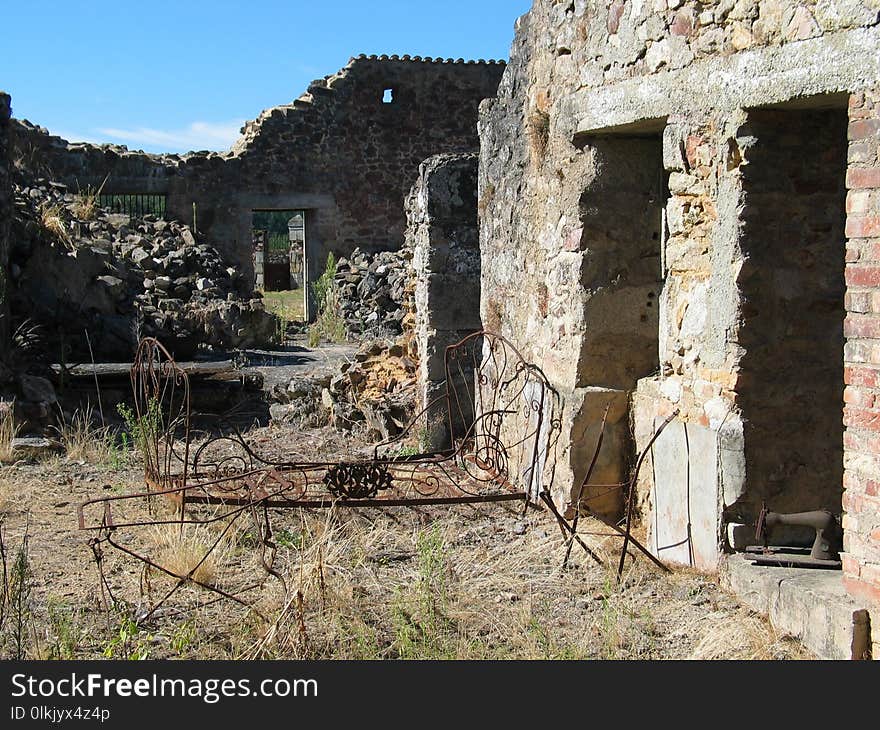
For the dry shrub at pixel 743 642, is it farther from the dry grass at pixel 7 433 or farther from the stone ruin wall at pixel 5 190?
the stone ruin wall at pixel 5 190

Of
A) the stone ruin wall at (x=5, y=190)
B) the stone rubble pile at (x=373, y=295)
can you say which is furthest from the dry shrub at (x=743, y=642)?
the stone rubble pile at (x=373, y=295)

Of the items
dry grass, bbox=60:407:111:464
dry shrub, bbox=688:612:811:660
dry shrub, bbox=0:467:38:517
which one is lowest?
dry shrub, bbox=688:612:811:660

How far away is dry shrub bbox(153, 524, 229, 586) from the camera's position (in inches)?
179

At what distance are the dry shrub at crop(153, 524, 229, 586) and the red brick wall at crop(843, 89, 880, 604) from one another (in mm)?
2573

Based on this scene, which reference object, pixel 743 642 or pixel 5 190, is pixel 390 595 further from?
pixel 5 190

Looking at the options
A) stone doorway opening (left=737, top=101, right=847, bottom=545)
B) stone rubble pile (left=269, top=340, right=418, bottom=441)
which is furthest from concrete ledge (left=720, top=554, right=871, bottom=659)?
stone rubble pile (left=269, top=340, right=418, bottom=441)

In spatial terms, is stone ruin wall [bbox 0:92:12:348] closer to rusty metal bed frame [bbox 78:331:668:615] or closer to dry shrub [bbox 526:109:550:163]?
rusty metal bed frame [bbox 78:331:668:615]

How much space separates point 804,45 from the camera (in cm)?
371

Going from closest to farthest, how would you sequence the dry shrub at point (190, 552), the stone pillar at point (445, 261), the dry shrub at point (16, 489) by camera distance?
the dry shrub at point (190, 552)
the dry shrub at point (16, 489)
the stone pillar at point (445, 261)

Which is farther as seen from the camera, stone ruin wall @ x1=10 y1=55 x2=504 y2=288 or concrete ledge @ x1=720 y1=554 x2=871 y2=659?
stone ruin wall @ x1=10 y1=55 x2=504 y2=288

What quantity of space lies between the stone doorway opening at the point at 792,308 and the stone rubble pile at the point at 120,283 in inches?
324

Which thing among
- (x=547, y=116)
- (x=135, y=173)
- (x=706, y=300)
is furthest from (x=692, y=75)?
(x=135, y=173)

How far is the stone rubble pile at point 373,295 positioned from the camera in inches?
645

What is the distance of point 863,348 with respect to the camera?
11.4 ft
